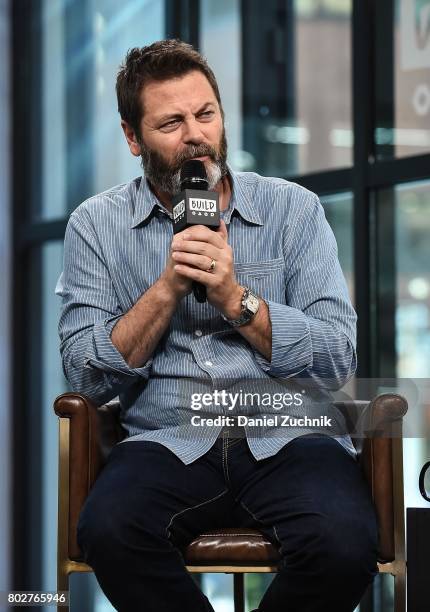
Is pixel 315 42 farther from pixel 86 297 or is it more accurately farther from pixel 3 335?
pixel 3 335

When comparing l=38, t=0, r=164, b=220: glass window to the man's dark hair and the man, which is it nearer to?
the man's dark hair

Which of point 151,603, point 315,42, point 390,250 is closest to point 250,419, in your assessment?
point 151,603

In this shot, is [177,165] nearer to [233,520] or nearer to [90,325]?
[90,325]

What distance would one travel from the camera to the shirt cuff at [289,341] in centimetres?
192

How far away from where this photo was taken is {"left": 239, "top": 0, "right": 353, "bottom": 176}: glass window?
350 centimetres

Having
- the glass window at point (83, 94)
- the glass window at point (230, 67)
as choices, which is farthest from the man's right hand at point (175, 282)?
the glass window at point (83, 94)

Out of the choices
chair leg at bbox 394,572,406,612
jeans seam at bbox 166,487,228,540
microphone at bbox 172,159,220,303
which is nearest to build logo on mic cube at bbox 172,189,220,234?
microphone at bbox 172,159,220,303

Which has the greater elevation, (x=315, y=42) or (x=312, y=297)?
(x=315, y=42)

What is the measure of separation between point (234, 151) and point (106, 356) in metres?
2.01

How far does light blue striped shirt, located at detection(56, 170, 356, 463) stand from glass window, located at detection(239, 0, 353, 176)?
1.39 metres

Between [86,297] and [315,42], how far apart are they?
6.21 ft

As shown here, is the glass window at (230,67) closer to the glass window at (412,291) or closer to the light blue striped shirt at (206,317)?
the glass window at (412,291)

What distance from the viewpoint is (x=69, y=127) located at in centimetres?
477

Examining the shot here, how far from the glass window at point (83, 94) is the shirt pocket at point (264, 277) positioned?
2.34 m
